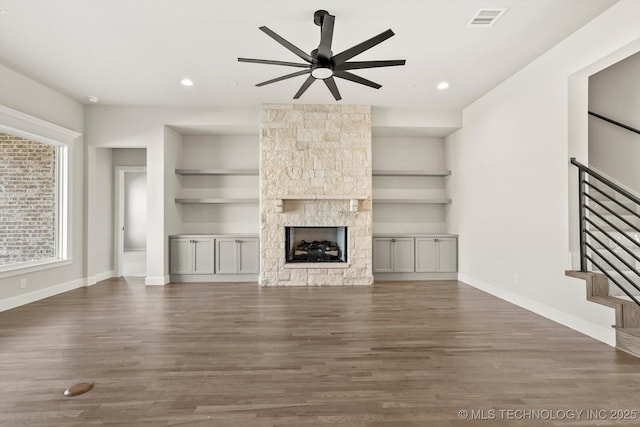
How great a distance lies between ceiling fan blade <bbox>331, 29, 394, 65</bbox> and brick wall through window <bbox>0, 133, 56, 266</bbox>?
4424mm

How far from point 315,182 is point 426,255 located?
2429 mm

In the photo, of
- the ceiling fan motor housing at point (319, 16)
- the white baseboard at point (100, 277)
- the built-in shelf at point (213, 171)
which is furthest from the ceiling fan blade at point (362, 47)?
the white baseboard at point (100, 277)

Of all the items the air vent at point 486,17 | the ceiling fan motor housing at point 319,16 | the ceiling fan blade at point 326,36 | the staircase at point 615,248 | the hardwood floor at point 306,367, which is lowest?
the hardwood floor at point 306,367

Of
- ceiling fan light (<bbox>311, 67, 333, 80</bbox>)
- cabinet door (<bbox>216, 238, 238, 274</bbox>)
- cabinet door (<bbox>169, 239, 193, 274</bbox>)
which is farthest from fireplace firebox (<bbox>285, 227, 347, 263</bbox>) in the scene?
ceiling fan light (<bbox>311, 67, 333, 80</bbox>)

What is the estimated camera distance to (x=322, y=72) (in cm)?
336

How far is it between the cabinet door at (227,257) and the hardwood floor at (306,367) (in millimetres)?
1655

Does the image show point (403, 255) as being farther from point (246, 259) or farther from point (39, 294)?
point (39, 294)

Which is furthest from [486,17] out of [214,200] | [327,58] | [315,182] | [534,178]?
[214,200]

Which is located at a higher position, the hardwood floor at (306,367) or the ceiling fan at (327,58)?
the ceiling fan at (327,58)

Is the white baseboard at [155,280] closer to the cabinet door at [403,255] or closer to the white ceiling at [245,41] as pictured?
the white ceiling at [245,41]

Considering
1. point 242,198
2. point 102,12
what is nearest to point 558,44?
point 102,12

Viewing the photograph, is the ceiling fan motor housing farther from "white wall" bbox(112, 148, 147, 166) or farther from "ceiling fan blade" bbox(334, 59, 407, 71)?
"white wall" bbox(112, 148, 147, 166)

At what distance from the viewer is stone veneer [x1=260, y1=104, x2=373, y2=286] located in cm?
561

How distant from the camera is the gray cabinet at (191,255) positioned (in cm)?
584
